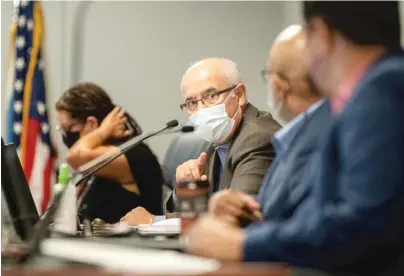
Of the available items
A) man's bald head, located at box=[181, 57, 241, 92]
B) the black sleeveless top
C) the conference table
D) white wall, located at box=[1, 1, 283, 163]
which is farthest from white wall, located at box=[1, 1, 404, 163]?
the conference table

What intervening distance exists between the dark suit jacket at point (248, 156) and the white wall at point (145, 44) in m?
1.56

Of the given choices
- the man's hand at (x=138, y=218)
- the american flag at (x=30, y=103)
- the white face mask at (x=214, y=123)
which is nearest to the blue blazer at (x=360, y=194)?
the white face mask at (x=214, y=123)

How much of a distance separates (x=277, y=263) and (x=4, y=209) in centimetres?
67

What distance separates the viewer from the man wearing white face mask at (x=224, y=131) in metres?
1.80

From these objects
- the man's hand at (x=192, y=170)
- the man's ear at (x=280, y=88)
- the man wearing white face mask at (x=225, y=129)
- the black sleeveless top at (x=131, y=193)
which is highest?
the man's ear at (x=280, y=88)

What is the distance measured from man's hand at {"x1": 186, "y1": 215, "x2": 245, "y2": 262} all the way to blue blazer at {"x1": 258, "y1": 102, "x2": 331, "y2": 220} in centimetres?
16

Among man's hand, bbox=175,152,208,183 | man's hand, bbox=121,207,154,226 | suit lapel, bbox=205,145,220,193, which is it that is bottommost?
man's hand, bbox=121,207,154,226

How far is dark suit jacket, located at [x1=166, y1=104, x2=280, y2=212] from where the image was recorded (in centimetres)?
174

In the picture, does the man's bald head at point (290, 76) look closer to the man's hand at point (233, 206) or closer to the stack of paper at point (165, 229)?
the man's hand at point (233, 206)

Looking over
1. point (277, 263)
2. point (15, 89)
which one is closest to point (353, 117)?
point (277, 263)

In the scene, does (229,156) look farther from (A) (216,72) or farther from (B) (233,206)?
(B) (233,206)

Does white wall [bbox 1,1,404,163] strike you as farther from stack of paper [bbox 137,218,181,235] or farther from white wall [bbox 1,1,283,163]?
stack of paper [bbox 137,218,181,235]

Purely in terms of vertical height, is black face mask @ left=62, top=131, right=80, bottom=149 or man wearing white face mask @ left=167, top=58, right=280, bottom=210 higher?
man wearing white face mask @ left=167, top=58, right=280, bottom=210

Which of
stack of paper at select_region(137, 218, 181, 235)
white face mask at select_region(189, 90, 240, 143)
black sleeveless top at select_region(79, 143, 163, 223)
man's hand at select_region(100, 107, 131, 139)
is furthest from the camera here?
man's hand at select_region(100, 107, 131, 139)
